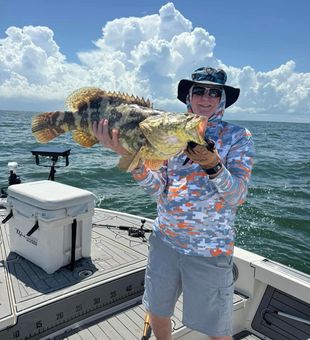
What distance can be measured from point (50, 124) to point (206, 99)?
5.17ft

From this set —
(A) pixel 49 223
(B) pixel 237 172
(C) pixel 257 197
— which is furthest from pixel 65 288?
(C) pixel 257 197

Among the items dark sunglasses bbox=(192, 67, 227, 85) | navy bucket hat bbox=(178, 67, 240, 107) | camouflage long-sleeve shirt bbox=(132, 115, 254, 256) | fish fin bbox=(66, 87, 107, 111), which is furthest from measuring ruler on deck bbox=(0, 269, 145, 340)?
dark sunglasses bbox=(192, 67, 227, 85)

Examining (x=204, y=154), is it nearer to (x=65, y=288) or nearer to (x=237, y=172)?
(x=237, y=172)

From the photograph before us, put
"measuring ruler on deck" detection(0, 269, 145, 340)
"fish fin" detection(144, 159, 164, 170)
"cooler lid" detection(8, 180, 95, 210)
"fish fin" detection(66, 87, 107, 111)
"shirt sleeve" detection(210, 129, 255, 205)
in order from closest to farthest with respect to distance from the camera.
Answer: "shirt sleeve" detection(210, 129, 255, 205) → "fish fin" detection(144, 159, 164, 170) → "fish fin" detection(66, 87, 107, 111) → "measuring ruler on deck" detection(0, 269, 145, 340) → "cooler lid" detection(8, 180, 95, 210)

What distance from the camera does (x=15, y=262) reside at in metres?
4.99

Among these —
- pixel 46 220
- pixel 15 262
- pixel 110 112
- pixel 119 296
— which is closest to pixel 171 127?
pixel 110 112

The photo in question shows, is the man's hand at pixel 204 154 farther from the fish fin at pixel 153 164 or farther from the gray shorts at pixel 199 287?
the gray shorts at pixel 199 287

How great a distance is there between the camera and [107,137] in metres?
3.05

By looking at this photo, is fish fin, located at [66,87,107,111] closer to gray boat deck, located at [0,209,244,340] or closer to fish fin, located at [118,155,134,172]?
fish fin, located at [118,155,134,172]

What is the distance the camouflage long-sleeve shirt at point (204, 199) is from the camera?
2.90 metres

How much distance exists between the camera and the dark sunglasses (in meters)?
3.11

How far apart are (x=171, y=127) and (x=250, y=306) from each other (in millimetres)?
3737

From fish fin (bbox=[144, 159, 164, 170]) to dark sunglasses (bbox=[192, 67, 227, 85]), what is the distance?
891 mm

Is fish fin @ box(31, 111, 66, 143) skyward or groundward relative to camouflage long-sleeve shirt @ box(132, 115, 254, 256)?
skyward
